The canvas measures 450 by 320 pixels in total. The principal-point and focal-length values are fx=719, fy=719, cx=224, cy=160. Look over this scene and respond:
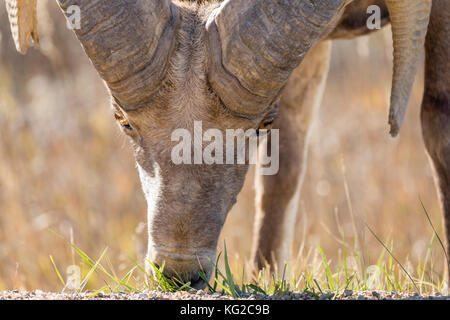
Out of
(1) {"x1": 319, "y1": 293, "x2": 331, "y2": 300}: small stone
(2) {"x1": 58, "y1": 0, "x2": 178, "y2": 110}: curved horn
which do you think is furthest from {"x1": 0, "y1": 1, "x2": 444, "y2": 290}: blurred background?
→ (1) {"x1": 319, "y1": 293, "x2": 331, "y2": 300}: small stone

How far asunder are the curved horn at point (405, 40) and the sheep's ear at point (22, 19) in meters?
2.08

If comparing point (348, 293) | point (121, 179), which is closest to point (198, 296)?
point (348, 293)

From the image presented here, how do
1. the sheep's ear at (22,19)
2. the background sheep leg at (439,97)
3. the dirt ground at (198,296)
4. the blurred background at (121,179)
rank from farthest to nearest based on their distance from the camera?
the blurred background at (121,179)
the background sheep leg at (439,97)
the sheep's ear at (22,19)
the dirt ground at (198,296)

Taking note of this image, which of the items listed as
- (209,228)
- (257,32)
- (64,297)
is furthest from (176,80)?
(64,297)

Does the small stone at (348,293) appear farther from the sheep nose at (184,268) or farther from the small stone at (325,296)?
the sheep nose at (184,268)

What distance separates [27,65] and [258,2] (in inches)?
457

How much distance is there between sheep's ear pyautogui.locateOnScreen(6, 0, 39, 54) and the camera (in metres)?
4.17

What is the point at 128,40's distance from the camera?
3582mm

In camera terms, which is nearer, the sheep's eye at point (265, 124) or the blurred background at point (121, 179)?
the sheep's eye at point (265, 124)

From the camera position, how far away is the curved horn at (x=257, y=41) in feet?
11.7

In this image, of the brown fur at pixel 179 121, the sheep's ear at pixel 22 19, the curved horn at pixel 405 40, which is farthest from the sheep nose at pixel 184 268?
the sheep's ear at pixel 22 19

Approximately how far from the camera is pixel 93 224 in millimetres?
8062

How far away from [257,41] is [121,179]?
6508 millimetres

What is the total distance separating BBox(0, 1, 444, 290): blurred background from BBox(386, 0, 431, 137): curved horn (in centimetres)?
193
